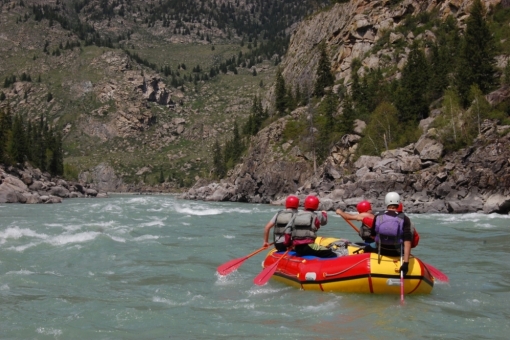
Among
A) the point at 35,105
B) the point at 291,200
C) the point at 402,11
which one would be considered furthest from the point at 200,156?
the point at 291,200

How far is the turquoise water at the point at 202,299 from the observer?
7.33m

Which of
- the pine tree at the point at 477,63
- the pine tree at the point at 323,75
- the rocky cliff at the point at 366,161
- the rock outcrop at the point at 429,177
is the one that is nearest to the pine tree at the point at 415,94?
the rocky cliff at the point at 366,161

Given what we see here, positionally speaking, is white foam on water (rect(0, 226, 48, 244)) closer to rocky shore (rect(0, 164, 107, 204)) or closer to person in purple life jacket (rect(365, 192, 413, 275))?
person in purple life jacket (rect(365, 192, 413, 275))

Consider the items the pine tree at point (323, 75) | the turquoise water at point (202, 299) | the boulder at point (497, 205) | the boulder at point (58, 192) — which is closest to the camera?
the turquoise water at point (202, 299)

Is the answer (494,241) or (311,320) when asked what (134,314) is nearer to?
(311,320)

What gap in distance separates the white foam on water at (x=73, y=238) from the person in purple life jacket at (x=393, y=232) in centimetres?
1193

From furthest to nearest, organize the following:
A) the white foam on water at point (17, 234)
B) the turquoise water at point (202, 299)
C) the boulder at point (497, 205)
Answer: the boulder at point (497, 205), the white foam on water at point (17, 234), the turquoise water at point (202, 299)

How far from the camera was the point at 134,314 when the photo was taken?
328 inches

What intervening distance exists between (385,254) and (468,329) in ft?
8.05

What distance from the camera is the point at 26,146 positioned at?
260ft

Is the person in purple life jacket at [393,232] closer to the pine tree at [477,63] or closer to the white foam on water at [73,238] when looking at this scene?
the white foam on water at [73,238]

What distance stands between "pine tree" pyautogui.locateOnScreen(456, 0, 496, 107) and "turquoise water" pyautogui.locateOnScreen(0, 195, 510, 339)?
3465 cm

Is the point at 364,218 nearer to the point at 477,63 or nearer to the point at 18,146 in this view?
the point at 477,63

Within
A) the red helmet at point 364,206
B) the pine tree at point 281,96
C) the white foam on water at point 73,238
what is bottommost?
the white foam on water at point 73,238
